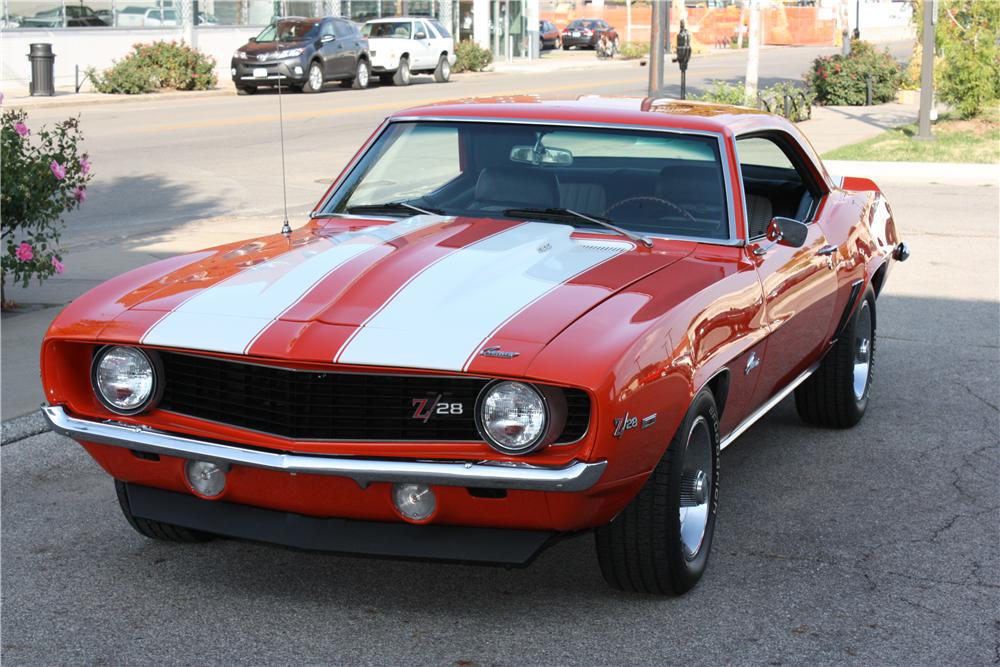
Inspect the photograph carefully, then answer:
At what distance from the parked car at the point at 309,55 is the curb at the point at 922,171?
615 inches

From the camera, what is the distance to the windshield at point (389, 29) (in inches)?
1453

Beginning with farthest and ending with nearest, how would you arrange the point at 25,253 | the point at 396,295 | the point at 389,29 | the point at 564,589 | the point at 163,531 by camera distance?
the point at 389,29
the point at 25,253
the point at 163,531
the point at 564,589
the point at 396,295

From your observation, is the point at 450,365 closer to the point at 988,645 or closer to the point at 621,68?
the point at 988,645

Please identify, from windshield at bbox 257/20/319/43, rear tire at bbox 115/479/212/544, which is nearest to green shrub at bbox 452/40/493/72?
windshield at bbox 257/20/319/43

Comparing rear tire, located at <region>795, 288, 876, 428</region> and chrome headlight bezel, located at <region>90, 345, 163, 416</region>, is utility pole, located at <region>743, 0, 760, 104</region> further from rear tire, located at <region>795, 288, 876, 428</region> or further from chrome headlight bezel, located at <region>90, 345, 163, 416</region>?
chrome headlight bezel, located at <region>90, 345, 163, 416</region>

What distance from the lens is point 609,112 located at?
5633mm

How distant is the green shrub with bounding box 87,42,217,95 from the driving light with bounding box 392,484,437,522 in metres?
28.8

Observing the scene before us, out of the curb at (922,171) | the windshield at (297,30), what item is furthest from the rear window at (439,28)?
the curb at (922,171)

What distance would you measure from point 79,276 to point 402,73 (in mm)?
27019

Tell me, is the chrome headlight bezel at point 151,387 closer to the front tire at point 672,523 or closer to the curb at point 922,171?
the front tire at point 672,523

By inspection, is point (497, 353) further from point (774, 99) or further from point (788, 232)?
point (774, 99)

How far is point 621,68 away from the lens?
47.9 m

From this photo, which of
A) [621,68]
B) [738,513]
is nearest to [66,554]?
[738,513]

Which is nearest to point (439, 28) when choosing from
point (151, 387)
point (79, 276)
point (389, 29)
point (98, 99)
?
point (389, 29)
